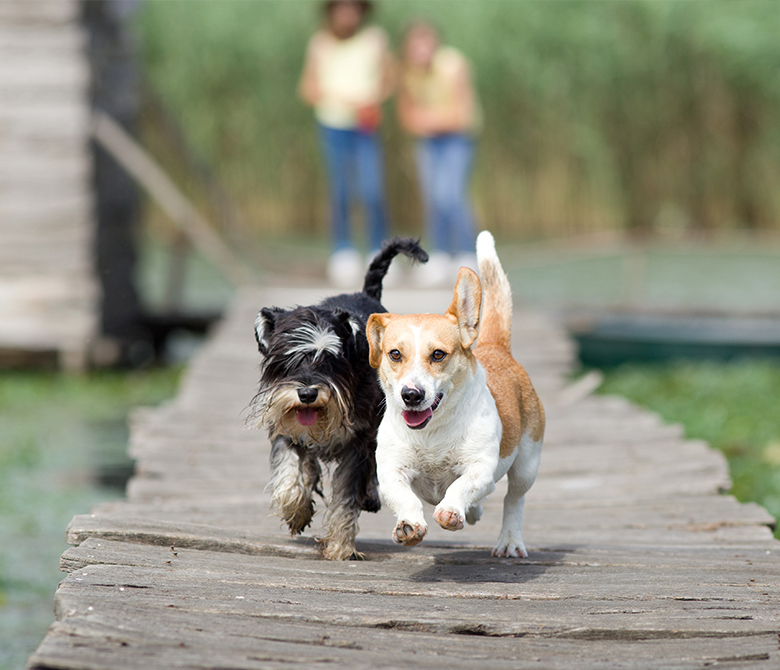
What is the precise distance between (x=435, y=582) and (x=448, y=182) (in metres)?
7.07

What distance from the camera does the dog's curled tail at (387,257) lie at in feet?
12.9

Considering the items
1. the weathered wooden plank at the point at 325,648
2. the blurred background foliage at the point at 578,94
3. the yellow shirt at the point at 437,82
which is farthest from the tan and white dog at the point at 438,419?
the blurred background foliage at the point at 578,94

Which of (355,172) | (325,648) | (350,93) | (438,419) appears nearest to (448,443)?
(438,419)

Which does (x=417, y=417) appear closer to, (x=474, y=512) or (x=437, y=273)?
(x=474, y=512)

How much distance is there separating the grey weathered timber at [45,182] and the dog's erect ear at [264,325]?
7.81 meters

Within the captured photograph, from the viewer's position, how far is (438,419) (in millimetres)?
3346

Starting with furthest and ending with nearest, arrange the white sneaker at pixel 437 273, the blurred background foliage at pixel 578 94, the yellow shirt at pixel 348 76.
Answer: the blurred background foliage at pixel 578 94 → the white sneaker at pixel 437 273 → the yellow shirt at pixel 348 76

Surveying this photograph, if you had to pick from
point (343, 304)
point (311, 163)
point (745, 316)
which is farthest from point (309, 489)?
point (311, 163)

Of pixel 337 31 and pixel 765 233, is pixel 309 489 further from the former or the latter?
pixel 765 233

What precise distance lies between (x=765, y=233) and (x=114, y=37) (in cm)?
901

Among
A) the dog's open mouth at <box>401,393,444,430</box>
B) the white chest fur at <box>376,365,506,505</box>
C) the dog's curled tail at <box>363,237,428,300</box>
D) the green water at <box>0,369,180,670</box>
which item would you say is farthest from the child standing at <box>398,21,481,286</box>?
the dog's open mouth at <box>401,393,444,430</box>

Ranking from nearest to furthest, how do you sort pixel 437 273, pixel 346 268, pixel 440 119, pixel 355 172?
pixel 440 119
pixel 355 172
pixel 346 268
pixel 437 273

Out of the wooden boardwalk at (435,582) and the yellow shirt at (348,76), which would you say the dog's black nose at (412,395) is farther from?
the yellow shirt at (348,76)

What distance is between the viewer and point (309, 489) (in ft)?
12.3
